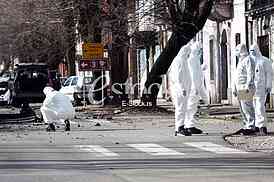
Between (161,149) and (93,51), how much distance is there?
63.2 ft

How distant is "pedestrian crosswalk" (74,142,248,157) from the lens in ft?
49.0

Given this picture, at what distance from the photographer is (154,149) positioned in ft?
51.3

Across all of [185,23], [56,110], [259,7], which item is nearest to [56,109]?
[56,110]

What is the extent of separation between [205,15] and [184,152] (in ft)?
45.7

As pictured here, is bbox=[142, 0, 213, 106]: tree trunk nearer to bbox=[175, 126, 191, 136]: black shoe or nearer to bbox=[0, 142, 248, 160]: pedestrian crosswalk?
bbox=[175, 126, 191, 136]: black shoe

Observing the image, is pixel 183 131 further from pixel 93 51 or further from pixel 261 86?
pixel 93 51

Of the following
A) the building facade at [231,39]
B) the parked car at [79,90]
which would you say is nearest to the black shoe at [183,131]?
the building facade at [231,39]

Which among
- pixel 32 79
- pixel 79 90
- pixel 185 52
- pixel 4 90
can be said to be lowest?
pixel 4 90

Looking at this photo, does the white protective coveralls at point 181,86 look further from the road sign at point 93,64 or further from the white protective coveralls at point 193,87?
the road sign at point 93,64

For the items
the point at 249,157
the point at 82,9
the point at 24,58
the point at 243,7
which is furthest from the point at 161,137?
the point at 24,58

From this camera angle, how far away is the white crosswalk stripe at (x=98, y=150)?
14883 millimetres

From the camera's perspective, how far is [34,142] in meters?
17.6

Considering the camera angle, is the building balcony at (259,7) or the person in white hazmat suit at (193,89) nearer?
the person in white hazmat suit at (193,89)

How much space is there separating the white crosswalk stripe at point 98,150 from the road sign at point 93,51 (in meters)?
18.1
